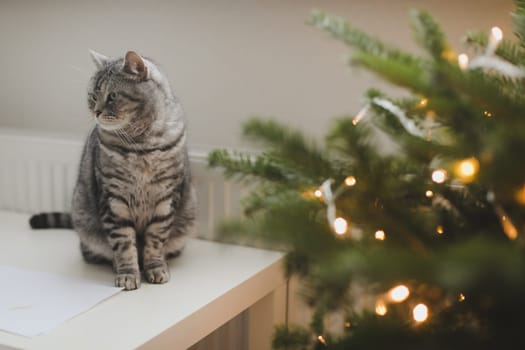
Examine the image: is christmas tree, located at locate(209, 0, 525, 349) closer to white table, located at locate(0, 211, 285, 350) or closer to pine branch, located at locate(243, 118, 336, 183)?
pine branch, located at locate(243, 118, 336, 183)

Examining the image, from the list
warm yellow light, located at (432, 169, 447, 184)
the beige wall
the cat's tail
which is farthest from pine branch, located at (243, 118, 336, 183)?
the cat's tail

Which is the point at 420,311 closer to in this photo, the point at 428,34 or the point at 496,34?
the point at 428,34

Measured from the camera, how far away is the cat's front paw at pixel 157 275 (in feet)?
3.77

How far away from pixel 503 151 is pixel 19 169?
140 centimetres

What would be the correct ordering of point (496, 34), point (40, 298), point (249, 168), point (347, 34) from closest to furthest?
point (347, 34) < point (249, 168) < point (496, 34) < point (40, 298)

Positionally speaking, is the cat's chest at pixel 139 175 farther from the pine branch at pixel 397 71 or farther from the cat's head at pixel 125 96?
the pine branch at pixel 397 71

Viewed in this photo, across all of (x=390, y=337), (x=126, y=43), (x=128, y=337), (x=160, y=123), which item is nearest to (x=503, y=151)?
(x=390, y=337)

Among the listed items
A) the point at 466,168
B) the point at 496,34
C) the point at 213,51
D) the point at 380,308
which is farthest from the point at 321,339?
the point at 213,51

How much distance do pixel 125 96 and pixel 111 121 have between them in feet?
0.16

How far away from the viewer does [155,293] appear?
110 cm

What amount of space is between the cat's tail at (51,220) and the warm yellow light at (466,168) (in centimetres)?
112

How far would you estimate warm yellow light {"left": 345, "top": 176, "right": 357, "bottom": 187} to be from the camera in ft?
2.01

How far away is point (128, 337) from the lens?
0.92m

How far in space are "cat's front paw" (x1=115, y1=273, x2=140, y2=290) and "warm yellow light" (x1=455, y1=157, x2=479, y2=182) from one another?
0.75m
